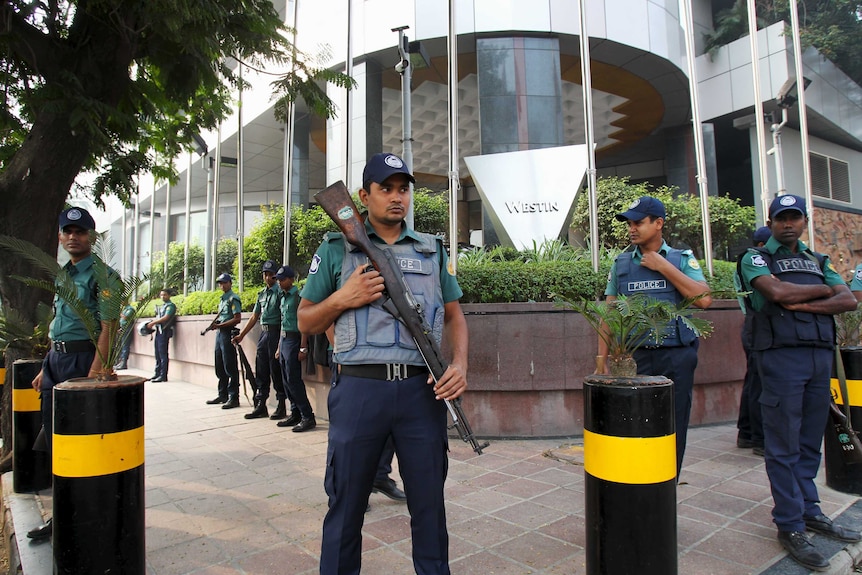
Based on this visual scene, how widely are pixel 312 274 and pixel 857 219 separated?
2057 cm

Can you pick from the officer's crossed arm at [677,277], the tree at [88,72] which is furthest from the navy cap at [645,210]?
the tree at [88,72]

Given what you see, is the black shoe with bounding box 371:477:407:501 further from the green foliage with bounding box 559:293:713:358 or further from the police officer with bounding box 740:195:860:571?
the police officer with bounding box 740:195:860:571

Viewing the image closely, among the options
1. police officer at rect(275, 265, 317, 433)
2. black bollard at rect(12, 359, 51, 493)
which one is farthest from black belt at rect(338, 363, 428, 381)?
police officer at rect(275, 265, 317, 433)

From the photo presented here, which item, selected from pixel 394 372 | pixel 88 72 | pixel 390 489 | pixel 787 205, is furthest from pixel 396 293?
pixel 88 72

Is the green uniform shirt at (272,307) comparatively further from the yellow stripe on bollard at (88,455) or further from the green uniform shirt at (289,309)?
the yellow stripe on bollard at (88,455)

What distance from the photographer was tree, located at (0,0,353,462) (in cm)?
417

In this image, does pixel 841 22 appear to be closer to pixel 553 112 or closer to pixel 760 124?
pixel 553 112

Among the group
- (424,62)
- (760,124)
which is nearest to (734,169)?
(760,124)

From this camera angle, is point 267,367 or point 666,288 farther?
point 267,367

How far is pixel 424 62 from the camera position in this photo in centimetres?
746

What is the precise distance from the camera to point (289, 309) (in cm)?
624

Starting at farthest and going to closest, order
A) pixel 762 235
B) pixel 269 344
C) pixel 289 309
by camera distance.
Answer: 1. pixel 269 344
2. pixel 289 309
3. pixel 762 235

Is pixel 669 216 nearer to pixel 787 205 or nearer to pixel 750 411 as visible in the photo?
pixel 750 411

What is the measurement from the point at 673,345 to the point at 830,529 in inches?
51.6
